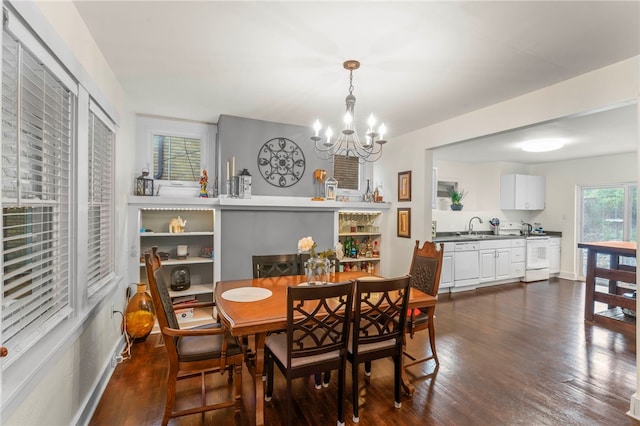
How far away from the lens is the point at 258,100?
3330 millimetres

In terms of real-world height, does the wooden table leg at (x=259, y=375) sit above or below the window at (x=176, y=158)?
below

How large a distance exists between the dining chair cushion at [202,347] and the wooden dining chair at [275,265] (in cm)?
91

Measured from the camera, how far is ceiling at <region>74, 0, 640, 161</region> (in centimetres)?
183

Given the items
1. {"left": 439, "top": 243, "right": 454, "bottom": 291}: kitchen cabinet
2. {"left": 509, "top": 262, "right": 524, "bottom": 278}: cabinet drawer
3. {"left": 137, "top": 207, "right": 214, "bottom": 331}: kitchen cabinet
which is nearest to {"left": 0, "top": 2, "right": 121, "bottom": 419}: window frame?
{"left": 137, "top": 207, "right": 214, "bottom": 331}: kitchen cabinet

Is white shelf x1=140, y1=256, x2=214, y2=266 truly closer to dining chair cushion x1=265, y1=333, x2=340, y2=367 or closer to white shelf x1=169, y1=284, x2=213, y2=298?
white shelf x1=169, y1=284, x2=213, y2=298

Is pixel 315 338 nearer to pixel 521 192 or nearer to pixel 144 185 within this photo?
pixel 144 185

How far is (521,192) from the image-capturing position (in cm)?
661

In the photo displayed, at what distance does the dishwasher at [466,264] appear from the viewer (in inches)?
214

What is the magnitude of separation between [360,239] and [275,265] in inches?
96.7

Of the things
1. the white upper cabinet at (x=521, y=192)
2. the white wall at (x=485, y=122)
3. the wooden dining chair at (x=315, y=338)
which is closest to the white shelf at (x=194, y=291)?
the wooden dining chair at (x=315, y=338)

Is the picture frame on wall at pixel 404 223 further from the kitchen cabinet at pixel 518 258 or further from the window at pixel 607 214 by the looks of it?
the window at pixel 607 214

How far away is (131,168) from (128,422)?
2596 millimetres

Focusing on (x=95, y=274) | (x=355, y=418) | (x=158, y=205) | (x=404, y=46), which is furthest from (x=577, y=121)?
(x=95, y=274)

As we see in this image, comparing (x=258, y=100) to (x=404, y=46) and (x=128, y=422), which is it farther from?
(x=128, y=422)
